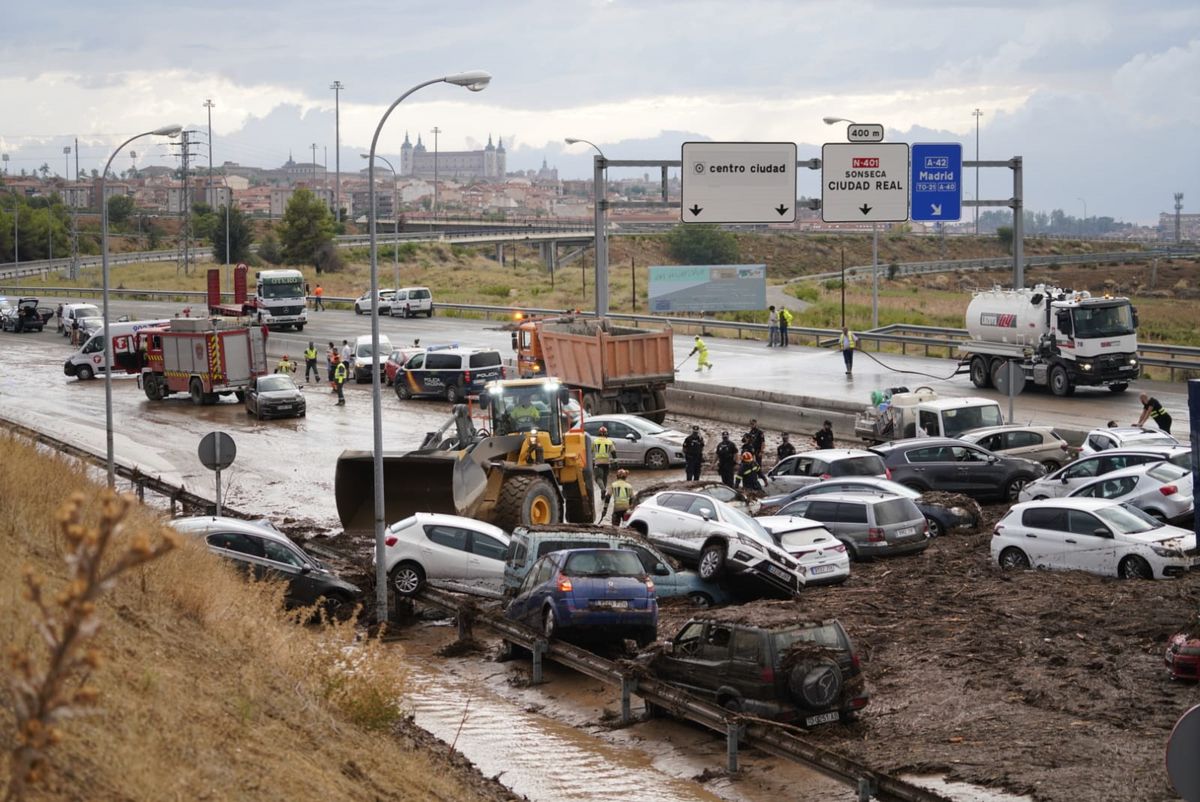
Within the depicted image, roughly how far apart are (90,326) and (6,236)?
3077 inches

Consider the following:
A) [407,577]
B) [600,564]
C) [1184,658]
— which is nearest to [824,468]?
[407,577]

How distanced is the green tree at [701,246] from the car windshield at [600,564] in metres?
118

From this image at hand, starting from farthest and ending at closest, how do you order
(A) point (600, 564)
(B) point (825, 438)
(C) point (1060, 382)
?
(C) point (1060, 382) < (B) point (825, 438) < (A) point (600, 564)

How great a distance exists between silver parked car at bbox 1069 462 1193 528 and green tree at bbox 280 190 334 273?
9137cm

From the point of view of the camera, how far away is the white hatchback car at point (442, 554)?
826 inches

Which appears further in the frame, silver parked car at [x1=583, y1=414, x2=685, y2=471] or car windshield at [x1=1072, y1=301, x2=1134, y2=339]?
car windshield at [x1=1072, y1=301, x2=1134, y2=339]

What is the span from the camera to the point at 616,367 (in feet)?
120

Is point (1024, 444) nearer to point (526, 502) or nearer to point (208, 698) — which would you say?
point (526, 502)

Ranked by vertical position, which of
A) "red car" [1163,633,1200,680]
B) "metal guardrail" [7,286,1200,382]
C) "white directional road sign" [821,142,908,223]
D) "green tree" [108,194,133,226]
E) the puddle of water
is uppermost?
"green tree" [108,194,133,226]

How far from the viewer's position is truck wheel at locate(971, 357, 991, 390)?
41.9m

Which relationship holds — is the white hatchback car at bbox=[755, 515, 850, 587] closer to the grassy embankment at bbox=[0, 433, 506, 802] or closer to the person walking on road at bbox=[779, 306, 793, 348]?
the grassy embankment at bbox=[0, 433, 506, 802]

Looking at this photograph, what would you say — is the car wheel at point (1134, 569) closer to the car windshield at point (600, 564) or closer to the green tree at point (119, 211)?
the car windshield at point (600, 564)

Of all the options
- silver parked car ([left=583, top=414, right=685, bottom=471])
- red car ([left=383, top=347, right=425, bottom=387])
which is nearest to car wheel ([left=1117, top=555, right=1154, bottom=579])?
silver parked car ([left=583, top=414, right=685, bottom=471])

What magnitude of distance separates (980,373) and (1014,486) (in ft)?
50.5
